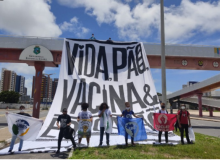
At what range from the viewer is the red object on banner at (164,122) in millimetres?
7898

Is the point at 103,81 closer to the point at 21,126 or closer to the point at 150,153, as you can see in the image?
the point at 21,126

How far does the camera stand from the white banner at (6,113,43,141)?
22.1 feet

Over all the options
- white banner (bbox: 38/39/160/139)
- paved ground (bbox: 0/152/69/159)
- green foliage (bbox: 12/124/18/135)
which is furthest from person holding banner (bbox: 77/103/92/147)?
green foliage (bbox: 12/124/18/135)

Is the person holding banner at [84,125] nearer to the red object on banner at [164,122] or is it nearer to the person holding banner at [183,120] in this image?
the red object on banner at [164,122]

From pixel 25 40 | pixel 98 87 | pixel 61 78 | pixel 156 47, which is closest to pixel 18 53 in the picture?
pixel 25 40

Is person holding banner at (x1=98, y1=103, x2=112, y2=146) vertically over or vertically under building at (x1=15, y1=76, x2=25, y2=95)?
under

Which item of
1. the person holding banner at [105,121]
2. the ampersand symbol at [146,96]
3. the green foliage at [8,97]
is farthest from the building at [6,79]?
the person holding banner at [105,121]

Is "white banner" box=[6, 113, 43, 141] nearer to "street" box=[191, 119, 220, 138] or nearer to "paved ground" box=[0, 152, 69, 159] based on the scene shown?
"paved ground" box=[0, 152, 69, 159]

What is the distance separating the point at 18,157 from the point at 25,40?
1312 cm

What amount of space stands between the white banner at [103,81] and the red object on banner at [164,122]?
1355mm

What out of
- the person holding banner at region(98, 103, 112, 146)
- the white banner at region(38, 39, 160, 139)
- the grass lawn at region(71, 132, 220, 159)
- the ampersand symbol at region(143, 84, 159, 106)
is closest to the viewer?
the grass lawn at region(71, 132, 220, 159)

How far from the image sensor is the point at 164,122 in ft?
26.2

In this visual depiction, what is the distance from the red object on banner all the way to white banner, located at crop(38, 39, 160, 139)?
4.44 ft

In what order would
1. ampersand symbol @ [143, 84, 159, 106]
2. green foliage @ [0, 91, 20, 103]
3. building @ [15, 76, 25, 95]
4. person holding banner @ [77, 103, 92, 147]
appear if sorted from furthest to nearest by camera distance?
building @ [15, 76, 25, 95], green foliage @ [0, 91, 20, 103], ampersand symbol @ [143, 84, 159, 106], person holding banner @ [77, 103, 92, 147]
